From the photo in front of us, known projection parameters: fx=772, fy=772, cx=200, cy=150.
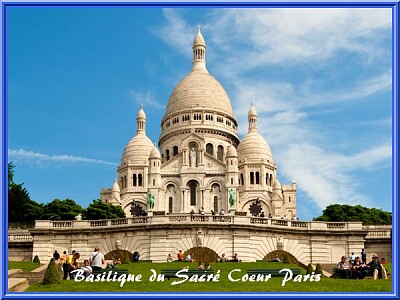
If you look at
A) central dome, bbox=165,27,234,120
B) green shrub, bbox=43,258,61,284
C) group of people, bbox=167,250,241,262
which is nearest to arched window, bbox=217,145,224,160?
Answer: central dome, bbox=165,27,234,120

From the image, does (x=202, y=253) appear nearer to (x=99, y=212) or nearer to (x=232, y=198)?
(x=99, y=212)

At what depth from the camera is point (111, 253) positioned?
1923 inches

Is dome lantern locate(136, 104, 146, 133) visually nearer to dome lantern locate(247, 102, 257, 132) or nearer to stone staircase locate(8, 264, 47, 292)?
dome lantern locate(247, 102, 257, 132)

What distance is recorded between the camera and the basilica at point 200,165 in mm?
102750

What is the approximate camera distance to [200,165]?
346 feet

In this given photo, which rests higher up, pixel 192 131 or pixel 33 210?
pixel 192 131

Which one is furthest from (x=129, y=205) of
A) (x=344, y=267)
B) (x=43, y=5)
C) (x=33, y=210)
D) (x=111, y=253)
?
(x=43, y=5)

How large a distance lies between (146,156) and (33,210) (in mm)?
41561

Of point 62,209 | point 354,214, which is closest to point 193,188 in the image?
point 354,214

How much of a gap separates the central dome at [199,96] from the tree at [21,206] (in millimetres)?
46611

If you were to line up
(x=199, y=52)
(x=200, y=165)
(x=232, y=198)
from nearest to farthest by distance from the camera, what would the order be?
(x=232, y=198) → (x=200, y=165) → (x=199, y=52)

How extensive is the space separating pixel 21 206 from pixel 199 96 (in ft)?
172

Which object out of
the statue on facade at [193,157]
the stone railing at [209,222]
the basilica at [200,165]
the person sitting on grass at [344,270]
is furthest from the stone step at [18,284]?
the statue on facade at [193,157]

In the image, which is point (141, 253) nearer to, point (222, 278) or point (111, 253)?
point (111, 253)
